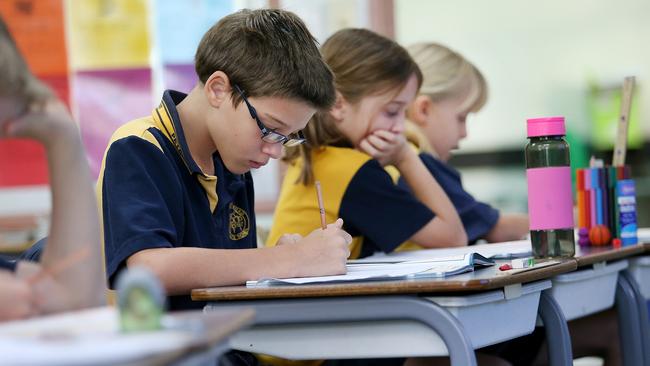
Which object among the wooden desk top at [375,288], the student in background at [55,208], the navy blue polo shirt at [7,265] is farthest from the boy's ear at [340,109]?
the student in background at [55,208]

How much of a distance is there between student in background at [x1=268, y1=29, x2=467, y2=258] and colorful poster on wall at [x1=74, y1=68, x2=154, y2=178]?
79.5 inches

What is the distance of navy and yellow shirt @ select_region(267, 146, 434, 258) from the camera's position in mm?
2381

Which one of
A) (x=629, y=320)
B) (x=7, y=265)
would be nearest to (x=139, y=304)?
(x=7, y=265)

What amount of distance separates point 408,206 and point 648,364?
2.40 ft

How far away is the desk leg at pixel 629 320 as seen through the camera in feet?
8.08

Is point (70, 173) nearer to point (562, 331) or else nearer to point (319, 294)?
point (319, 294)

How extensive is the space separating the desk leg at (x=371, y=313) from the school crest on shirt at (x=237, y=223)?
0.44 m

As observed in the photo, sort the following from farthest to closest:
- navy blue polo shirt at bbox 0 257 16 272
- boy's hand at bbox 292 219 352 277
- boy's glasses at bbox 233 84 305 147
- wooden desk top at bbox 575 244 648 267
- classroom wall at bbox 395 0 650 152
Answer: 1. classroom wall at bbox 395 0 650 152
2. wooden desk top at bbox 575 244 648 267
3. boy's glasses at bbox 233 84 305 147
4. boy's hand at bbox 292 219 352 277
5. navy blue polo shirt at bbox 0 257 16 272

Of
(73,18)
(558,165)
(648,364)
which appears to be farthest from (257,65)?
(73,18)

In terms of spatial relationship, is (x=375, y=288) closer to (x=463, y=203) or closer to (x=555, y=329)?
(x=555, y=329)

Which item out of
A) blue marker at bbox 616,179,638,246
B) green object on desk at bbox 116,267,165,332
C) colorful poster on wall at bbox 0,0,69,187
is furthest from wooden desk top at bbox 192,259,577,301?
colorful poster on wall at bbox 0,0,69,187

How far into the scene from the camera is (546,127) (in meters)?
2.13

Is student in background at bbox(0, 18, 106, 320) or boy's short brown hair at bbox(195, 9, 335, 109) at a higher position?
boy's short brown hair at bbox(195, 9, 335, 109)

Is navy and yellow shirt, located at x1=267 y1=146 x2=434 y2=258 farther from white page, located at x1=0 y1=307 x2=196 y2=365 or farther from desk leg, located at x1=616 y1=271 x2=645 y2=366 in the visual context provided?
white page, located at x1=0 y1=307 x2=196 y2=365
